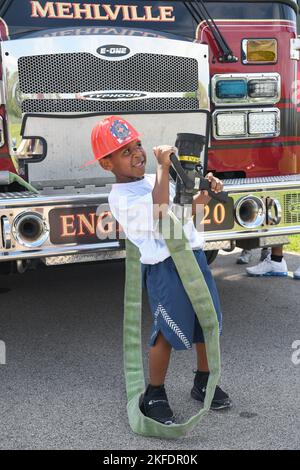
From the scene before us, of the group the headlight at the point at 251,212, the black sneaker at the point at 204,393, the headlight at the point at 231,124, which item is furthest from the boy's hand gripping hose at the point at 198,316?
the headlight at the point at 231,124

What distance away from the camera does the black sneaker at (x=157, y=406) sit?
2932 mm

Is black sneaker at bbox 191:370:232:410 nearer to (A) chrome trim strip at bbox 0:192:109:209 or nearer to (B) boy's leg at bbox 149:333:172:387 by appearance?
(B) boy's leg at bbox 149:333:172:387

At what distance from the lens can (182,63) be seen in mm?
3963

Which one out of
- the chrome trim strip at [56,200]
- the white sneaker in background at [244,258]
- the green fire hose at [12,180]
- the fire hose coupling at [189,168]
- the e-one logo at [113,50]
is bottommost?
the white sneaker in background at [244,258]

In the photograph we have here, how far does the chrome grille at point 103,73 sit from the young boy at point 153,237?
97cm

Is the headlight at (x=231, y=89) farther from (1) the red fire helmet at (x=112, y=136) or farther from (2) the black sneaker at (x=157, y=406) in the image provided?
(2) the black sneaker at (x=157, y=406)

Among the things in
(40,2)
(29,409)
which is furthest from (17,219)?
(40,2)

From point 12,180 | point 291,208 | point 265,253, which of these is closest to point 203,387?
point 291,208

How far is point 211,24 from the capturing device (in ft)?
13.2

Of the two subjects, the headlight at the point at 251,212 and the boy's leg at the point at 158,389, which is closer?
the boy's leg at the point at 158,389

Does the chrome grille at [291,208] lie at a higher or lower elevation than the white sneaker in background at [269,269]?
higher

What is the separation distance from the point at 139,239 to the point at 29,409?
973 millimetres

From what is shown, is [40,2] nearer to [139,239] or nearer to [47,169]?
[47,169]

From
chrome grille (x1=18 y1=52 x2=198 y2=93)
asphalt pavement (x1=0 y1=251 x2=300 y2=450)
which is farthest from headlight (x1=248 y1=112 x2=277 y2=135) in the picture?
asphalt pavement (x1=0 y1=251 x2=300 y2=450)
